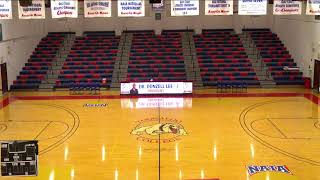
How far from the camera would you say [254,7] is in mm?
16625

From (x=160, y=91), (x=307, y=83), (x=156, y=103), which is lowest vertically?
(x=156, y=103)

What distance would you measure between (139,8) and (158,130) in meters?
5.04

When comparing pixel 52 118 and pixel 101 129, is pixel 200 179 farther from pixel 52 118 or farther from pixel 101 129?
pixel 52 118

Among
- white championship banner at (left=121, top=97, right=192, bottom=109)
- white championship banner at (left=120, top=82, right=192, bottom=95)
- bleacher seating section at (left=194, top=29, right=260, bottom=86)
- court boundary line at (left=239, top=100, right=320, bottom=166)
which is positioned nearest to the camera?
court boundary line at (left=239, top=100, right=320, bottom=166)

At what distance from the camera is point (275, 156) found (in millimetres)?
12656

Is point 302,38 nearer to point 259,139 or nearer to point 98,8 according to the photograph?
point 259,139

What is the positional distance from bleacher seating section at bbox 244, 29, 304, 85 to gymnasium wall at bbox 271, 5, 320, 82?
46 cm

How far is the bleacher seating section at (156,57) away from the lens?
26.8m

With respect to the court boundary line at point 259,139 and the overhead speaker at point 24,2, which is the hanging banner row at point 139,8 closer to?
the overhead speaker at point 24,2

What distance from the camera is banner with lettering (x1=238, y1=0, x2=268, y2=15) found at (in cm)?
1655

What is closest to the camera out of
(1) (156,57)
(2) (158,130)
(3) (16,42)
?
(2) (158,130)

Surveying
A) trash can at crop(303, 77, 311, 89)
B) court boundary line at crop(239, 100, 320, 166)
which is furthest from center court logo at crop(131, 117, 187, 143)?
trash can at crop(303, 77, 311, 89)

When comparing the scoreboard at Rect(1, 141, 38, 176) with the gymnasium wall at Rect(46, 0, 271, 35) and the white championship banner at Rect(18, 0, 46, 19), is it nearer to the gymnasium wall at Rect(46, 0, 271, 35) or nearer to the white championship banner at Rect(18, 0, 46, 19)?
the white championship banner at Rect(18, 0, 46, 19)

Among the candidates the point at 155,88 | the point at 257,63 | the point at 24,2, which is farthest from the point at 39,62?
the point at 257,63
